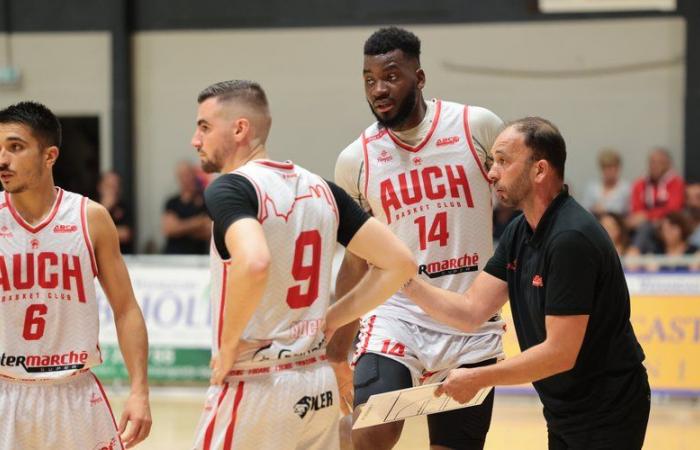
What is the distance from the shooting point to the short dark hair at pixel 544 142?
4.30 m

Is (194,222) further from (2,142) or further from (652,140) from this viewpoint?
(2,142)

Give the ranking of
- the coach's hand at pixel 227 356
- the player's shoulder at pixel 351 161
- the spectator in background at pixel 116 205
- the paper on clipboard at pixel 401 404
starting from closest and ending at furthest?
the coach's hand at pixel 227 356 < the paper on clipboard at pixel 401 404 < the player's shoulder at pixel 351 161 < the spectator in background at pixel 116 205

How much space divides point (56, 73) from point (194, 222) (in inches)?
153

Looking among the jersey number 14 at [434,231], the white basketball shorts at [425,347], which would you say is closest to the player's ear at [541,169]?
the jersey number 14 at [434,231]

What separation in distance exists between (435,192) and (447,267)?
0.36 m

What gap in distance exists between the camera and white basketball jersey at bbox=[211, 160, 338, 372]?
12.2 ft

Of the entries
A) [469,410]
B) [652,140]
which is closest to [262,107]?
[469,410]

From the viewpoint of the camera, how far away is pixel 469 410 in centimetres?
523

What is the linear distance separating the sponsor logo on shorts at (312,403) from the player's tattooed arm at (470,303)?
3.39 feet

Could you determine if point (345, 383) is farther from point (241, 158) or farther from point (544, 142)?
point (241, 158)

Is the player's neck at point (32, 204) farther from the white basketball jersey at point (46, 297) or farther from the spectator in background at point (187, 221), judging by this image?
the spectator in background at point (187, 221)

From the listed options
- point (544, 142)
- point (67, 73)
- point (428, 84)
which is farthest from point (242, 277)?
point (67, 73)

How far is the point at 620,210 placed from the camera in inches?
492

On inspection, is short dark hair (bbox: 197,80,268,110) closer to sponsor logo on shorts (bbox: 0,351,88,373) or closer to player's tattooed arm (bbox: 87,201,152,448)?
player's tattooed arm (bbox: 87,201,152,448)
